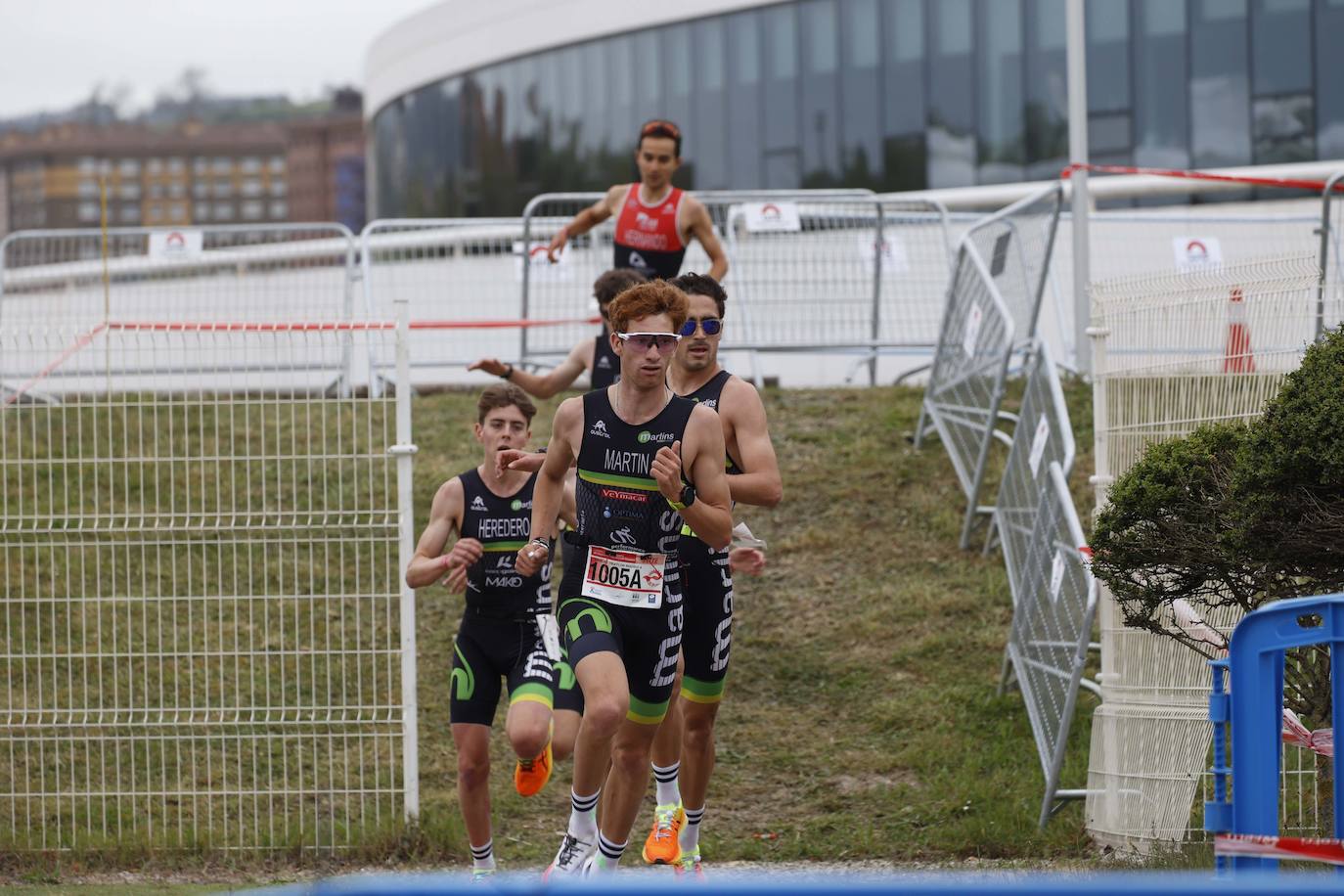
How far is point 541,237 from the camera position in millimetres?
14508

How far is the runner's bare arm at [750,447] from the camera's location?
6672mm

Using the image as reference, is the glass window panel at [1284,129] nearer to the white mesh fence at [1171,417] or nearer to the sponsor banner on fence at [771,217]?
the sponsor banner on fence at [771,217]

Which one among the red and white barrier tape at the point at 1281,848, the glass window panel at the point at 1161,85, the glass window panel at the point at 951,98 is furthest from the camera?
the glass window panel at the point at 951,98

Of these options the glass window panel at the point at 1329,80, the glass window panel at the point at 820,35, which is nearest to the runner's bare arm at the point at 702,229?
the glass window panel at the point at 1329,80

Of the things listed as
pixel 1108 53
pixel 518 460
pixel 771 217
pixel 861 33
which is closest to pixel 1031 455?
pixel 518 460

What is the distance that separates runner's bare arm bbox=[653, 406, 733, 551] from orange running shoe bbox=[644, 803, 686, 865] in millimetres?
1381

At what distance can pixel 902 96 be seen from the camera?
2877 cm

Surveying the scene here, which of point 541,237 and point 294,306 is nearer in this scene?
point 541,237

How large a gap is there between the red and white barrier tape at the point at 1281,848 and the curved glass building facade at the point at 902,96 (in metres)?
23.3

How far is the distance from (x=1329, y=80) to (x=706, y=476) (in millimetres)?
21977

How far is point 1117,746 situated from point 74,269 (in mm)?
12247

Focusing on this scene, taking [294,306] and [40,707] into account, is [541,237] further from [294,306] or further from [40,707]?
[40,707]

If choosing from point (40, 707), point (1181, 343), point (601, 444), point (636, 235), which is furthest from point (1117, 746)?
point (40, 707)

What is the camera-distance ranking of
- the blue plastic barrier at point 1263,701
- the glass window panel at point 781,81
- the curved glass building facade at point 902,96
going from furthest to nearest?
the glass window panel at point 781,81 → the curved glass building facade at point 902,96 → the blue plastic barrier at point 1263,701
